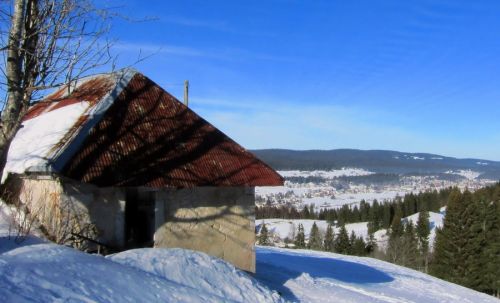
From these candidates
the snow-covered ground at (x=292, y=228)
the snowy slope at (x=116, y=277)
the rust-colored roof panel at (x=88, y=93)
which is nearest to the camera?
the snowy slope at (x=116, y=277)

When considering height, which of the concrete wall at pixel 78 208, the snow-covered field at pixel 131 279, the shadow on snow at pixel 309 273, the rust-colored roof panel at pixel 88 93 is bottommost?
the shadow on snow at pixel 309 273

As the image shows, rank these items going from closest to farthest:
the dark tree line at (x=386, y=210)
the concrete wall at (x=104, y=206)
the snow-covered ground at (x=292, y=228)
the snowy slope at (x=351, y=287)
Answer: the concrete wall at (x=104, y=206), the snowy slope at (x=351, y=287), the snow-covered ground at (x=292, y=228), the dark tree line at (x=386, y=210)

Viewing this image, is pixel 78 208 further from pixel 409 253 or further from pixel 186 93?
pixel 409 253

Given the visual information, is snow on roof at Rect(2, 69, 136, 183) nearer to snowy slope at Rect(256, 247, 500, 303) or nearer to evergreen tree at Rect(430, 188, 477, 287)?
snowy slope at Rect(256, 247, 500, 303)

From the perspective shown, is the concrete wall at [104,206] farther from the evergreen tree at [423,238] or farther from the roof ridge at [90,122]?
the evergreen tree at [423,238]

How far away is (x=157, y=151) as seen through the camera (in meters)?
8.60

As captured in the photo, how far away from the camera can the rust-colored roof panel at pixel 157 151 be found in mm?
7773

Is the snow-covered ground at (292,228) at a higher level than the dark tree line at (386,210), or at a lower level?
lower

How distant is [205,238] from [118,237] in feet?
5.12

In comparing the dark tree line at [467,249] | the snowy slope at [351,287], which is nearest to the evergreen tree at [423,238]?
the dark tree line at [467,249]

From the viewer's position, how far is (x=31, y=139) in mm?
8656

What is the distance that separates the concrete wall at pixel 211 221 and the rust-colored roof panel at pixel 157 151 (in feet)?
1.08

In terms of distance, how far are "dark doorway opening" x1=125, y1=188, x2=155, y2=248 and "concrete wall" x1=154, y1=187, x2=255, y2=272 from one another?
503 millimetres

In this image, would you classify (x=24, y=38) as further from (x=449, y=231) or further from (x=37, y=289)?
(x=449, y=231)
